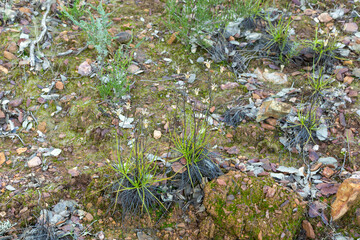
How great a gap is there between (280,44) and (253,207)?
2.46m

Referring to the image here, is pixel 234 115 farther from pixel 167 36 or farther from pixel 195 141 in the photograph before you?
pixel 167 36

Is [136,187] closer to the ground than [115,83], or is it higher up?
closer to the ground

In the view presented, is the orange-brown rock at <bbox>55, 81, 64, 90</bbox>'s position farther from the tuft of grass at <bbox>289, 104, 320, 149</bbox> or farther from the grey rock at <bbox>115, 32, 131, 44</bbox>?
the tuft of grass at <bbox>289, 104, 320, 149</bbox>

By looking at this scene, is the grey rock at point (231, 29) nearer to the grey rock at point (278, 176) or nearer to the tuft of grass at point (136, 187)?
the grey rock at point (278, 176)

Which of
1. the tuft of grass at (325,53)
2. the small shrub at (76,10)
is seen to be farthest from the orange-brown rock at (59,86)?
the tuft of grass at (325,53)

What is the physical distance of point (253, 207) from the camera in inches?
119

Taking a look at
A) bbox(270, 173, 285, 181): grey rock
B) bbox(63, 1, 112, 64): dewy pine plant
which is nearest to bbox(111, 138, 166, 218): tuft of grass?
bbox(270, 173, 285, 181): grey rock

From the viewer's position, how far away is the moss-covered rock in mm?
2936

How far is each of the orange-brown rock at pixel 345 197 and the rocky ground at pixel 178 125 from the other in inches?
0.4

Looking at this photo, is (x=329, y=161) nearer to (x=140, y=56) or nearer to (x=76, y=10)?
(x=140, y=56)

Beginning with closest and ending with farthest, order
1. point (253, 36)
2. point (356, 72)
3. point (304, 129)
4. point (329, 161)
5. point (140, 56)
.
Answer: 1. point (329, 161)
2. point (304, 129)
3. point (356, 72)
4. point (140, 56)
5. point (253, 36)

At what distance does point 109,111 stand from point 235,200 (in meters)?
1.86

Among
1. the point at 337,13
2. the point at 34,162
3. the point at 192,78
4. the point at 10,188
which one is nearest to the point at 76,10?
the point at 192,78

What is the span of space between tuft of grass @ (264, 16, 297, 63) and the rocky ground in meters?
0.09
